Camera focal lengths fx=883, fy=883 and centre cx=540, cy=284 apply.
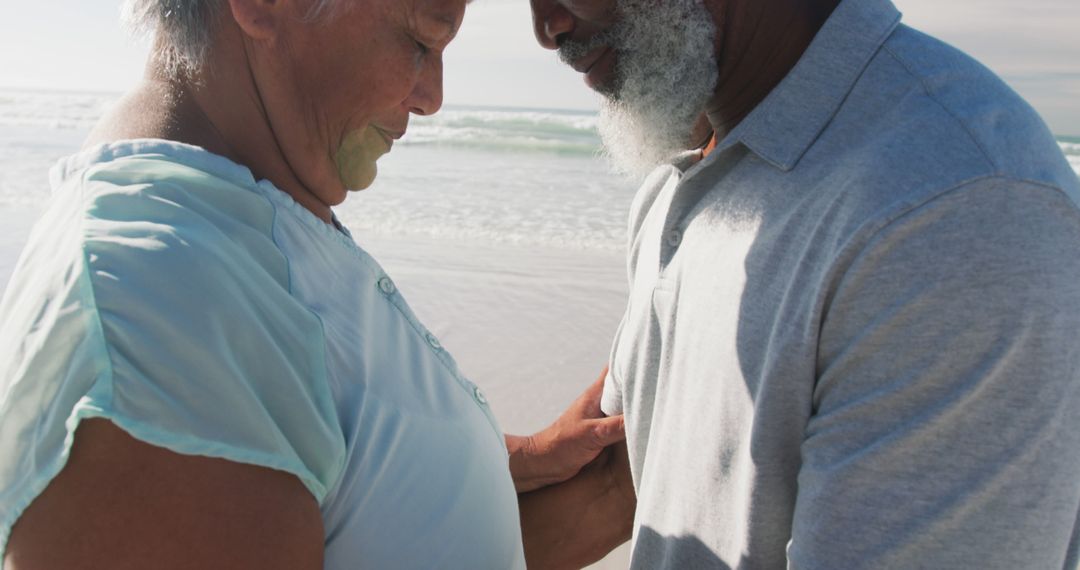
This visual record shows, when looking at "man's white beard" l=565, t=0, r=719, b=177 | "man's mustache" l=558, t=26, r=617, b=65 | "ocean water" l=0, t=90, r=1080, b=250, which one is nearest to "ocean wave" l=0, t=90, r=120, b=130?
"ocean water" l=0, t=90, r=1080, b=250

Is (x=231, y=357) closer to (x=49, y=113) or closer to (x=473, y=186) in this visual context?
(x=473, y=186)

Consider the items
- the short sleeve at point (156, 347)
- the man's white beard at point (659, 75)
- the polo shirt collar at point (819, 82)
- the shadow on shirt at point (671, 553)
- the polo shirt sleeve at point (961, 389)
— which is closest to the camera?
the short sleeve at point (156, 347)

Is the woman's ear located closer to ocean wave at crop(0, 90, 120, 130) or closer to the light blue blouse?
the light blue blouse

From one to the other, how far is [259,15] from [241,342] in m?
0.59

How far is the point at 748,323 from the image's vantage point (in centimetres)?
155

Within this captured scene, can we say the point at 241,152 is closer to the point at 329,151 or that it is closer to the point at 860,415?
the point at 329,151

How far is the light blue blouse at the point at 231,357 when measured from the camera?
103cm

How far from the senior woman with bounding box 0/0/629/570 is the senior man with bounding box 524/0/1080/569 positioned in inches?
17.4

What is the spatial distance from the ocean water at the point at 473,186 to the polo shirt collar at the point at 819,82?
6.34 meters

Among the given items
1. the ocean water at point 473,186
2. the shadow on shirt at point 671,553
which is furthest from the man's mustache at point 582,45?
the ocean water at point 473,186

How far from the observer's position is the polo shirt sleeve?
48.9 inches

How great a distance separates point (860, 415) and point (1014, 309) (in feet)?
0.86

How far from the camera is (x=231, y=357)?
110 centimetres

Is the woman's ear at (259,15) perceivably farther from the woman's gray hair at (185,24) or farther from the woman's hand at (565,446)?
the woman's hand at (565,446)
